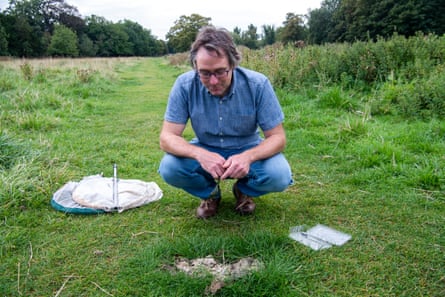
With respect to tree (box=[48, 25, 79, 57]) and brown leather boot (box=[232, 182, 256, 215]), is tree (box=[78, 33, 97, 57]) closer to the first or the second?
tree (box=[48, 25, 79, 57])

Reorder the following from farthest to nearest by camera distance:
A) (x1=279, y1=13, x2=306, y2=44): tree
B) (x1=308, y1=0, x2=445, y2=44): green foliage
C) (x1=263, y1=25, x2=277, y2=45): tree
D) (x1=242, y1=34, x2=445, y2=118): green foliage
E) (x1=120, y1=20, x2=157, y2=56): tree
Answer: (x1=120, y1=20, x2=157, y2=56): tree
(x1=263, y1=25, x2=277, y2=45): tree
(x1=279, y1=13, x2=306, y2=44): tree
(x1=308, y1=0, x2=445, y2=44): green foliage
(x1=242, y1=34, x2=445, y2=118): green foliage

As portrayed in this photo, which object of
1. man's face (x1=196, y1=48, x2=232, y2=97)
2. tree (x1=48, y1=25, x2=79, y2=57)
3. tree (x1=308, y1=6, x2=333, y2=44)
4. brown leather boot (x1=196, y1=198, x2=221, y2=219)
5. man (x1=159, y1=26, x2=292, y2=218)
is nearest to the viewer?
man's face (x1=196, y1=48, x2=232, y2=97)

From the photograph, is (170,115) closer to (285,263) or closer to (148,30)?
(285,263)

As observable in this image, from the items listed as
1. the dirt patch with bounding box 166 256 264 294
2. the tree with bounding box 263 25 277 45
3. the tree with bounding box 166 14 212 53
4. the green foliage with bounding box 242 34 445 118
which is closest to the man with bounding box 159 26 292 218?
the dirt patch with bounding box 166 256 264 294

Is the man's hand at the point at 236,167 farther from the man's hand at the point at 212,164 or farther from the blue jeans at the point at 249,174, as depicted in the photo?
the blue jeans at the point at 249,174

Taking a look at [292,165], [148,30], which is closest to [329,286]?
[292,165]

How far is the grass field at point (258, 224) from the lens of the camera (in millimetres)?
1798

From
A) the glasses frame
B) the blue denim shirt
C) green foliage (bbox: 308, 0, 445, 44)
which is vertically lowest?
the blue denim shirt

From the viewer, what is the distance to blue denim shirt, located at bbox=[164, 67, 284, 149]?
2.30 metres

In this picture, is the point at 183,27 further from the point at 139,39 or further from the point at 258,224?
the point at 258,224

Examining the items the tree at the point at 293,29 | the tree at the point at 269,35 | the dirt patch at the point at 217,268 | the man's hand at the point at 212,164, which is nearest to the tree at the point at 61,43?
the tree at the point at 293,29

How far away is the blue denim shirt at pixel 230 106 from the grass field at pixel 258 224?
0.72 meters

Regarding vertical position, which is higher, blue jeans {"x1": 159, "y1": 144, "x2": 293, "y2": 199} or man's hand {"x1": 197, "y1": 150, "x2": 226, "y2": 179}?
man's hand {"x1": 197, "y1": 150, "x2": 226, "y2": 179}

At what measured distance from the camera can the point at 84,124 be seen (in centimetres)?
549
